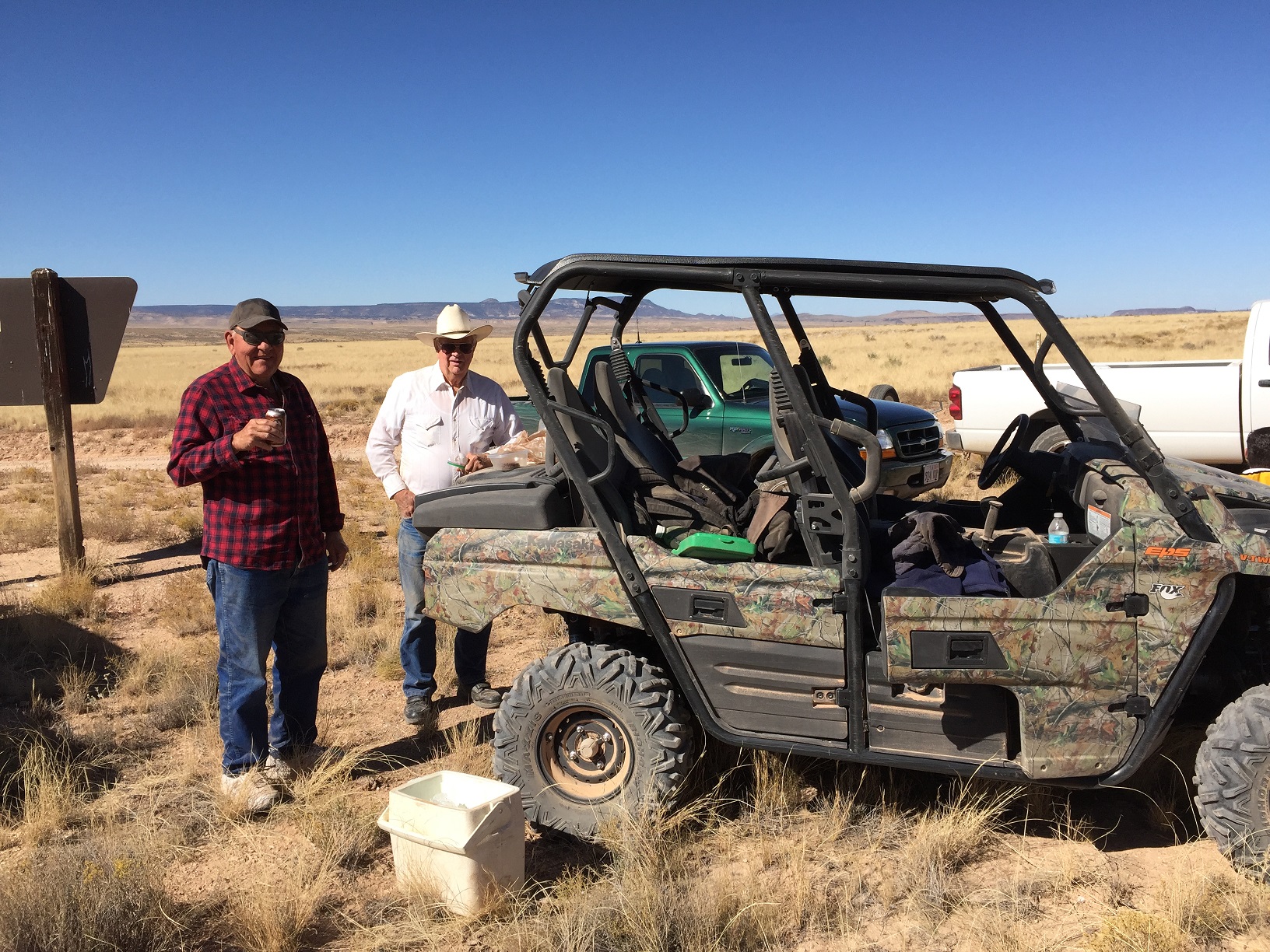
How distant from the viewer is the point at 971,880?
11.2ft

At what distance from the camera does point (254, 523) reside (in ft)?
13.1

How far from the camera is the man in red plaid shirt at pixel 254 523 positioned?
3869 millimetres

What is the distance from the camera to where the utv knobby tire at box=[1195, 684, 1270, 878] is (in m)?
3.15

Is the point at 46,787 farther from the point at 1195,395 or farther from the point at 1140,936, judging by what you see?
the point at 1195,395

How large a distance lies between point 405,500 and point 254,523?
1.12m

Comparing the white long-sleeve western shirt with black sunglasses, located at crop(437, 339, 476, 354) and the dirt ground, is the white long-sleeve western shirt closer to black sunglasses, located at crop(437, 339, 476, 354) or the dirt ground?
black sunglasses, located at crop(437, 339, 476, 354)

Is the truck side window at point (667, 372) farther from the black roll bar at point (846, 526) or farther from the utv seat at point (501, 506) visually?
the black roll bar at point (846, 526)

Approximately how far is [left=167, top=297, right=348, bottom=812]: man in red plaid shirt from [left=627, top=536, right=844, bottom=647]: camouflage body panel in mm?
1564

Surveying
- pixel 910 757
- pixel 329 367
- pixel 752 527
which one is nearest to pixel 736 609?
pixel 752 527

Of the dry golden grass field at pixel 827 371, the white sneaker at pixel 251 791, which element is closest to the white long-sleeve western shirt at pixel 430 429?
the white sneaker at pixel 251 791

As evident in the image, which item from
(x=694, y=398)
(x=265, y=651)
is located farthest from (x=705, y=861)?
(x=694, y=398)

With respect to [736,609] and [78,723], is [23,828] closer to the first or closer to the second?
[78,723]

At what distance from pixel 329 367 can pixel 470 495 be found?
52.4 m

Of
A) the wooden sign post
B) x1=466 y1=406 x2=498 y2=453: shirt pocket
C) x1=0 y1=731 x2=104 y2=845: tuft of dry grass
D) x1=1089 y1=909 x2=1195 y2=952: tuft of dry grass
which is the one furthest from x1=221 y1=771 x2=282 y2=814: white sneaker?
the wooden sign post
